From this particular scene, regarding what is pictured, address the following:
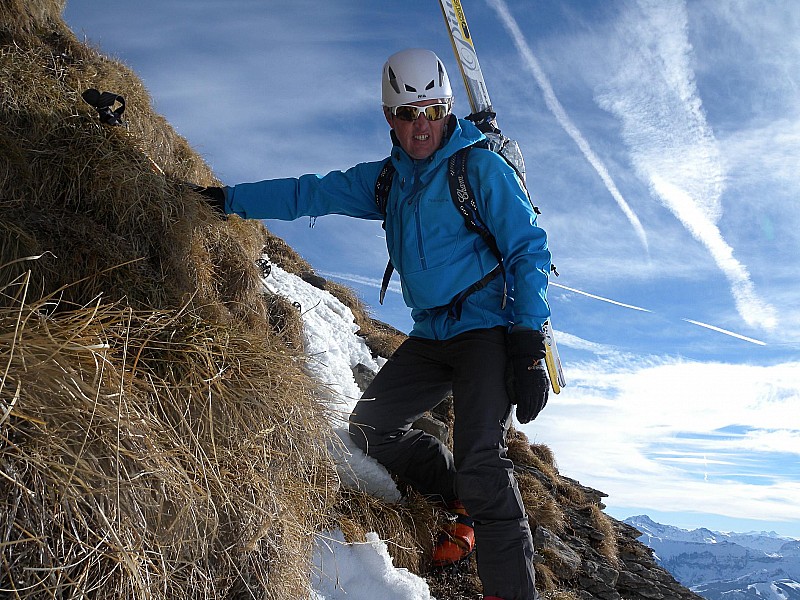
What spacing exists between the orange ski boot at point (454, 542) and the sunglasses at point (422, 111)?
3692 millimetres

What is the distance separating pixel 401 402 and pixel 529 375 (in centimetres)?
126

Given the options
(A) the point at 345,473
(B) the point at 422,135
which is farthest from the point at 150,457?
(B) the point at 422,135

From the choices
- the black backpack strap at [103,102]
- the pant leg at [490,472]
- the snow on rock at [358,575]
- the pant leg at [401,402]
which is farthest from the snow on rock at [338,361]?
the black backpack strap at [103,102]

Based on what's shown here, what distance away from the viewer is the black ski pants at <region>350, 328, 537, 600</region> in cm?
428

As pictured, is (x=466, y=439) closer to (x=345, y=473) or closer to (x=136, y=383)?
(x=345, y=473)

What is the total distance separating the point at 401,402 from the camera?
17.0ft

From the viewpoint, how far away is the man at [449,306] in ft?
14.5

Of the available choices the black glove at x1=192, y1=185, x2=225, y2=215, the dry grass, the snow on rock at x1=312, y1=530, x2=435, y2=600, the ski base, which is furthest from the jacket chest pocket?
the ski base

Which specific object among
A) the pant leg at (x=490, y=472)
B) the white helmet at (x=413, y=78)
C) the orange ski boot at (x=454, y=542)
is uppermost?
the white helmet at (x=413, y=78)

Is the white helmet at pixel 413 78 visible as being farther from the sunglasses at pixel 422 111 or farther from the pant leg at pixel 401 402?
the pant leg at pixel 401 402

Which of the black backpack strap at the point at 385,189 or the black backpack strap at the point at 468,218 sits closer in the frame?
the black backpack strap at the point at 468,218

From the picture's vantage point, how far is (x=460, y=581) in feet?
17.1

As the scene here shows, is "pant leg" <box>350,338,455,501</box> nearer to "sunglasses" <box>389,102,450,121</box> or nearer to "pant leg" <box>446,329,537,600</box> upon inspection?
"pant leg" <box>446,329,537,600</box>

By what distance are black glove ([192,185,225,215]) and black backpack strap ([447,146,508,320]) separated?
206 cm
